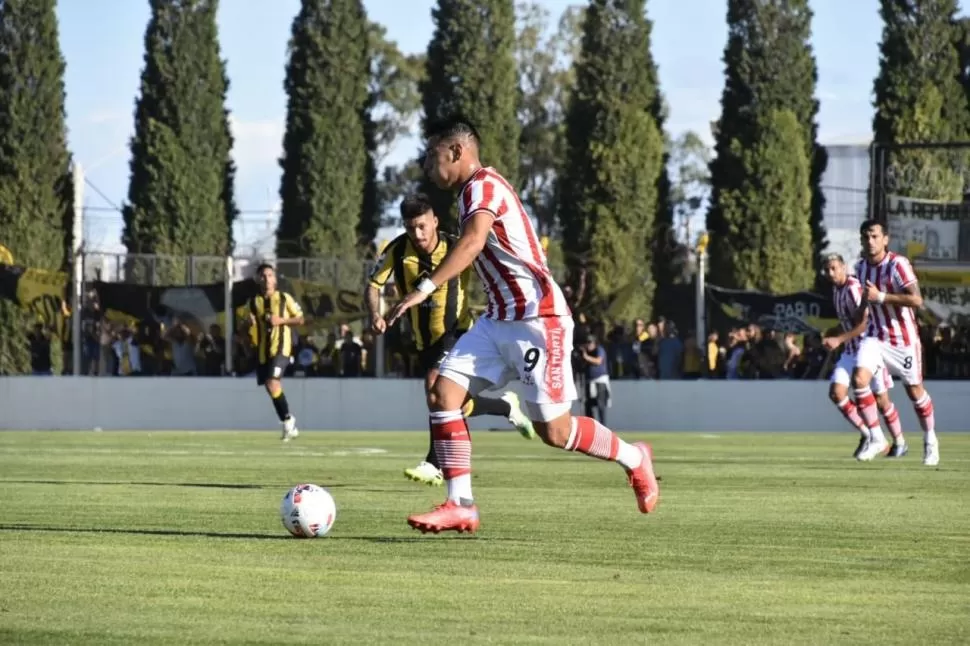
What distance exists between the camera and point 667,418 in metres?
32.6

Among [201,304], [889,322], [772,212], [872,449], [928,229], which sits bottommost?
[872,449]

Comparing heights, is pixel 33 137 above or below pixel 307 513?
above

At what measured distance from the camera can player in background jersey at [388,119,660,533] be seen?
33.3 feet

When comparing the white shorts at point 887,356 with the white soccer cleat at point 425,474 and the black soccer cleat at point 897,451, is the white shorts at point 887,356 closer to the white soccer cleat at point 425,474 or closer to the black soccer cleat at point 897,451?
the black soccer cleat at point 897,451

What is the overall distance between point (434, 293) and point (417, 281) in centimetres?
81

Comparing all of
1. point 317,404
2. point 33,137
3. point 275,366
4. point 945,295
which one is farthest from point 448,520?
point 33,137

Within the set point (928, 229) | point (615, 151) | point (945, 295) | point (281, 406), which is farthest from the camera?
point (615, 151)

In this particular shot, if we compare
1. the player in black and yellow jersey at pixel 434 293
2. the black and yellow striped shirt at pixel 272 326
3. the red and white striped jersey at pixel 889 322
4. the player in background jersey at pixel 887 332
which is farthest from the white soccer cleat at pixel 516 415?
the black and yellow striped shirt at pixel 272 326

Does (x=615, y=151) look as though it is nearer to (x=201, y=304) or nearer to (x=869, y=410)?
(x=201, y=304)

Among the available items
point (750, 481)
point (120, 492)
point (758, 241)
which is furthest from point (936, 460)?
point (758, 241)

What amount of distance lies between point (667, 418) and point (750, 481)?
1665 centimetres

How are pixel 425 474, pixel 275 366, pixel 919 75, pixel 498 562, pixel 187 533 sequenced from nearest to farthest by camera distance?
pixel 498 562 → pixel 187 533 → pixel 425 474 → pixel 275 366 → pixel 919 75

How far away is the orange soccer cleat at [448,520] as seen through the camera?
9.95 meters

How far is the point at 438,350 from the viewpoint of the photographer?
15.1m
